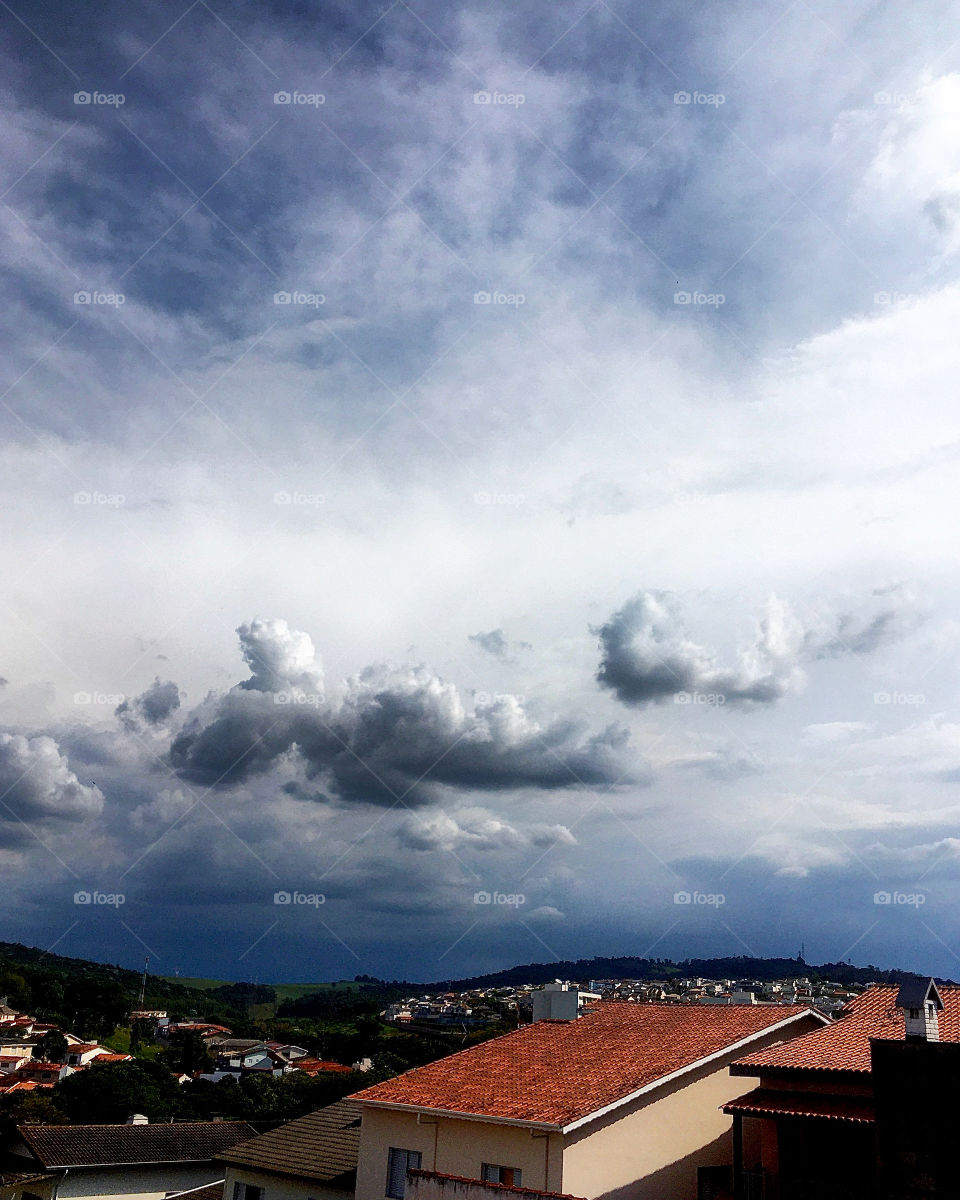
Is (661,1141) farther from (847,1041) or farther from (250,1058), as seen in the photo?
(250,1058)

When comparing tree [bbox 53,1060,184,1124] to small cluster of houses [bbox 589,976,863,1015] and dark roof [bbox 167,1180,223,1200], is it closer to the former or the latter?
small cluster of houses [bbox 589,976,863,1015]

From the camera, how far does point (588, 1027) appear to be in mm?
25422

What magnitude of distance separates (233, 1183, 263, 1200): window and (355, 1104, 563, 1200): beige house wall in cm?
546

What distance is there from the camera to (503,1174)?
19.5m

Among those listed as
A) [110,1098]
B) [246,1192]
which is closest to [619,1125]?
[246,1192]

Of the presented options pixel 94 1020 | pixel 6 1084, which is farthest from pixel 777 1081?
pixel 94 1020

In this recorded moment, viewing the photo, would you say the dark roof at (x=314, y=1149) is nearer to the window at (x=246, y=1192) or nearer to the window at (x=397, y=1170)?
the window at (x=246, y=1192)

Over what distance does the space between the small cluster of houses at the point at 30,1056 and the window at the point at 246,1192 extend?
137 feet

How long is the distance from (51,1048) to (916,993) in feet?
347

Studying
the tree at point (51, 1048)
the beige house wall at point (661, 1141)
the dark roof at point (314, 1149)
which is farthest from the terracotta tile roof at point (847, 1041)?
the tree at point (51, 1048)

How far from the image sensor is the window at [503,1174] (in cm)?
1914

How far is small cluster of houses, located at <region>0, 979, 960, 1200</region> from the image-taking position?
11273 mm

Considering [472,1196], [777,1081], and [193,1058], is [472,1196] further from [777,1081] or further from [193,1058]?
[193,1058]

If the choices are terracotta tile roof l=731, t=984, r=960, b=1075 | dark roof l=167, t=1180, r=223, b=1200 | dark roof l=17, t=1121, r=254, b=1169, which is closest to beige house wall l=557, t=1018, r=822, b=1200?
terracotta tile roof l=731, t=984, r=960, b=1075
